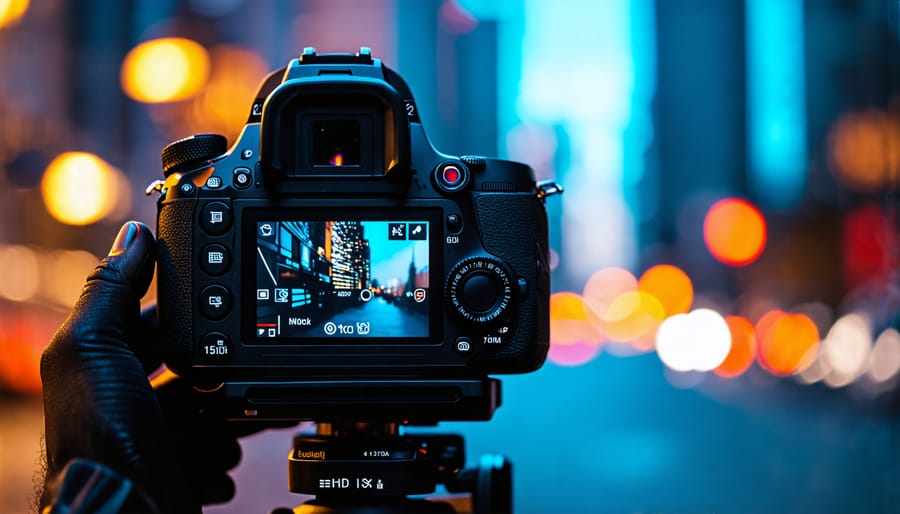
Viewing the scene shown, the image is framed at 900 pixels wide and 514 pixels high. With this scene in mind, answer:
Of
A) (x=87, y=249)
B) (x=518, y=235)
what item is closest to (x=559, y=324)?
(x=87, y=249)

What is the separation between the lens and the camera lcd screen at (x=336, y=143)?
7.58ft

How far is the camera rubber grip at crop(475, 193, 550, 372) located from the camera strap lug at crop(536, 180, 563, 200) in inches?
4.2

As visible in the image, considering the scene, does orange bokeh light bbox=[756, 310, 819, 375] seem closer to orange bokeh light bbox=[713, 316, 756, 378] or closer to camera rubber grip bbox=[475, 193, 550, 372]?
orange bokeh light bbox=[713, 316, 756, 378]

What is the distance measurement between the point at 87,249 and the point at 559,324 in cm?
1787

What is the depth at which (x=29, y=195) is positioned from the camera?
17.3m

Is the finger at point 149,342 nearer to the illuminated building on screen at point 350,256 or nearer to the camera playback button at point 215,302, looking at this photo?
the camera playback button at point 215,302

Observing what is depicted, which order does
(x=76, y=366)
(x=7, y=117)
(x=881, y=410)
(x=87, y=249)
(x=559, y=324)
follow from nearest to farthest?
(x=76, y=366)
(x=881, y=410)
(x=7, y=117)
(x=87, y=249)
(x=559, y=324)

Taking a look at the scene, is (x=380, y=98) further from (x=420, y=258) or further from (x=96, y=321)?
(x=96, y=321)

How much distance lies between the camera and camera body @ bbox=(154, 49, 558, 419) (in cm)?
223

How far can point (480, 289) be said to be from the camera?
88.7 inches

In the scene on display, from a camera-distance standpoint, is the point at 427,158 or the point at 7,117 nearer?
the point at 427,158

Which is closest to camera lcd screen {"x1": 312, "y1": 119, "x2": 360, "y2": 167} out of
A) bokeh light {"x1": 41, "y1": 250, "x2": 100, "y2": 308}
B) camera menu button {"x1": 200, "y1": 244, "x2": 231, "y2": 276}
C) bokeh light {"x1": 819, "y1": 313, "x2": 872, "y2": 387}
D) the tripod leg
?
camera menu button {"x1": 200, "y1": 244, "x2": 231, "y2": 276}

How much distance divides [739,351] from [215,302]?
2417 cm

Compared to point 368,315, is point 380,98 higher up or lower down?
higher up
